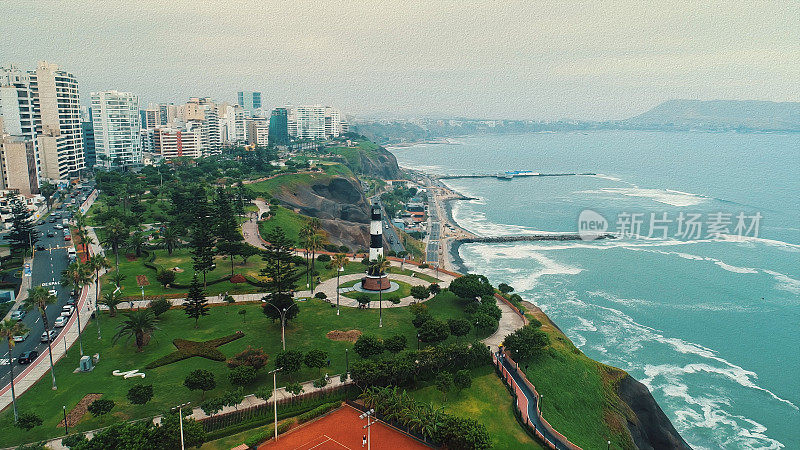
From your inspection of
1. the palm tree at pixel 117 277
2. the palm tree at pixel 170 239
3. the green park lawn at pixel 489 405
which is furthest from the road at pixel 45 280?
the green park lawn at pixel 489 405

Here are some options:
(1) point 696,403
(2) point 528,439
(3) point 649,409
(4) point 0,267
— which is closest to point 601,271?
(1) point 696,403

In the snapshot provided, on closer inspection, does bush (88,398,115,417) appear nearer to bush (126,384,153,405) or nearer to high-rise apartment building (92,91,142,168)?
bush (126,384,153,405)

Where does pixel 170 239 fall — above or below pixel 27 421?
above

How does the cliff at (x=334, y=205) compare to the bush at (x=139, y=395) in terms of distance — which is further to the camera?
the cliff at (x=334, y=205)

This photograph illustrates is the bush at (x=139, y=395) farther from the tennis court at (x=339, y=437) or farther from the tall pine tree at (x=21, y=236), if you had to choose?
the tall pine tree at (x=21, y=236)

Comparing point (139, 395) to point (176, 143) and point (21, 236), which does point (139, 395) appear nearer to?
point (21, 236)

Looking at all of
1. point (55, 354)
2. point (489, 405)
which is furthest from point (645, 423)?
point (55, 354)

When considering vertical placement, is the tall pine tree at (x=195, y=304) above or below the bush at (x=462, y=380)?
above
